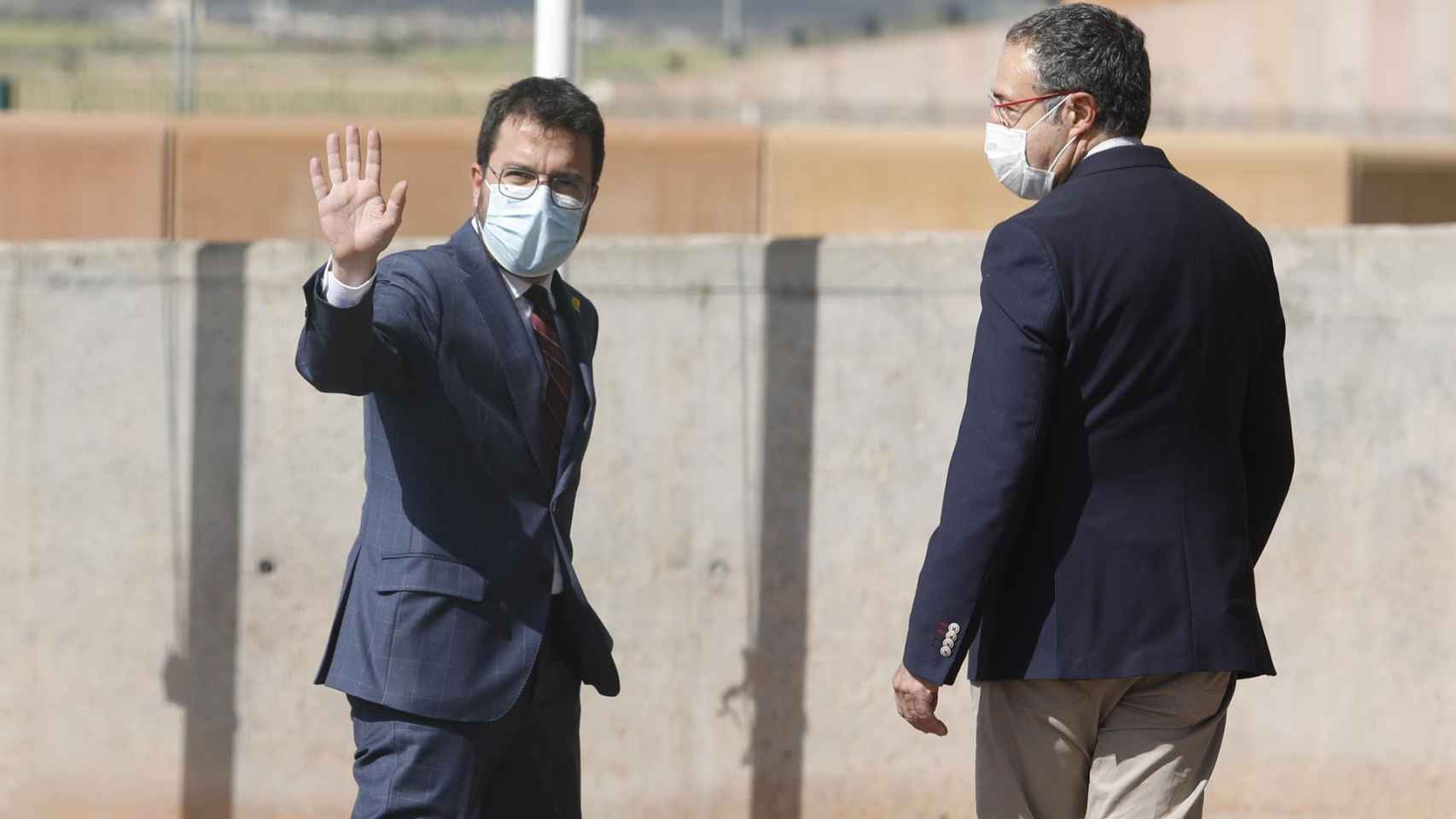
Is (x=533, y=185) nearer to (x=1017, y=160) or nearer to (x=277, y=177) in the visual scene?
(x=1017, y=160)

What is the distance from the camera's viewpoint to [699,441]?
5.07 metres

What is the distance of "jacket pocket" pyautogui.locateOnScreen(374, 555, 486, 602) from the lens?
3398 mm

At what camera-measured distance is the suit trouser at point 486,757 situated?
11.2 ft

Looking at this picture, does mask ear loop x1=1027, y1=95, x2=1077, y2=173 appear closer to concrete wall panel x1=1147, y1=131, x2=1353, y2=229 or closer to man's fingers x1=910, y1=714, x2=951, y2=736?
man's fingers x1=910, y1=714, x2=951, y2=736

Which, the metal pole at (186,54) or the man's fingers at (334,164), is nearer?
the man's fingers at (334,164)

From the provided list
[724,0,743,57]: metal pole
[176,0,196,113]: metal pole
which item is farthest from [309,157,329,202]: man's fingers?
[724,0,743,57]: metal pole

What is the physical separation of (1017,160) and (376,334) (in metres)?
1.22

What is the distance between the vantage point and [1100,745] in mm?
3186

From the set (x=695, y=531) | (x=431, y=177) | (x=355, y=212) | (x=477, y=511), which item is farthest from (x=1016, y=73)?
(x=431, y=177)

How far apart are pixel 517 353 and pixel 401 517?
0.40 meters

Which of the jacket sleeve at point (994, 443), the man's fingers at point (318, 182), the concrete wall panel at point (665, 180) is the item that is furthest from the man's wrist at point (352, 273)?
the concrete wall panel at point (665, 180)

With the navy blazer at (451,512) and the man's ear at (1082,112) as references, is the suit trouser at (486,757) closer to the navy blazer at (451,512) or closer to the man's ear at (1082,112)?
the navy blazer at (451,512)

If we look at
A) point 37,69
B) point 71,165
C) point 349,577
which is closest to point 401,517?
point 349,577

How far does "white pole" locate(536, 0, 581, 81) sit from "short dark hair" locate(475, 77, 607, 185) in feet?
4.15
